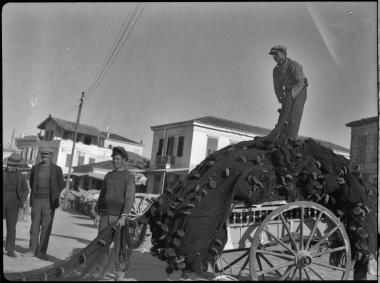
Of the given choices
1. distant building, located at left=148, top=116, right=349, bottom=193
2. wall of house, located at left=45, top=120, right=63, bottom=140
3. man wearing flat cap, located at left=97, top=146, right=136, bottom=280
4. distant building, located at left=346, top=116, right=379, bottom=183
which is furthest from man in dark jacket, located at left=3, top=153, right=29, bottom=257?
distant building, located at left=346, top=116, right=379, bottom=183

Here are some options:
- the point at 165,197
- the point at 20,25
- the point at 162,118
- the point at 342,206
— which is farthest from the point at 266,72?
the point at 20,25

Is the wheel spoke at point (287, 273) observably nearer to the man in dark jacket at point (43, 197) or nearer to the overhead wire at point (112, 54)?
the man in dark jacket at point (43, 197)

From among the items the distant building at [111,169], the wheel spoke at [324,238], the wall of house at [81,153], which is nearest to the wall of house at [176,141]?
the distant building at [111,169]

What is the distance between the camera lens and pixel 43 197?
4738mm

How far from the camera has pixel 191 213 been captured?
11.4ft

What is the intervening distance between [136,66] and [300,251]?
285 cm

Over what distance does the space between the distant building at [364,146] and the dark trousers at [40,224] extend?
11.7 ft

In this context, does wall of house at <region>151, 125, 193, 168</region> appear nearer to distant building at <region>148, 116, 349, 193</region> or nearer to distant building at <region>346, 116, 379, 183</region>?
distant building at <region>148, 116, 349, 193</region>

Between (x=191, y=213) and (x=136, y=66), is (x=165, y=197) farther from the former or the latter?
(x=136, y=66)

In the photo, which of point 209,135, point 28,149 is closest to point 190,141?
point 209,135

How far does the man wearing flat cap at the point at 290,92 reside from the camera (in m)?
4.24

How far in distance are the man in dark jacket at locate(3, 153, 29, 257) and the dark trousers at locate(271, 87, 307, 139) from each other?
316cm

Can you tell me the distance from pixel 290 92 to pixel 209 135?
4.15 feet

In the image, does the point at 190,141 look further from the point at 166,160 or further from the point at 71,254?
the point at 71,254
